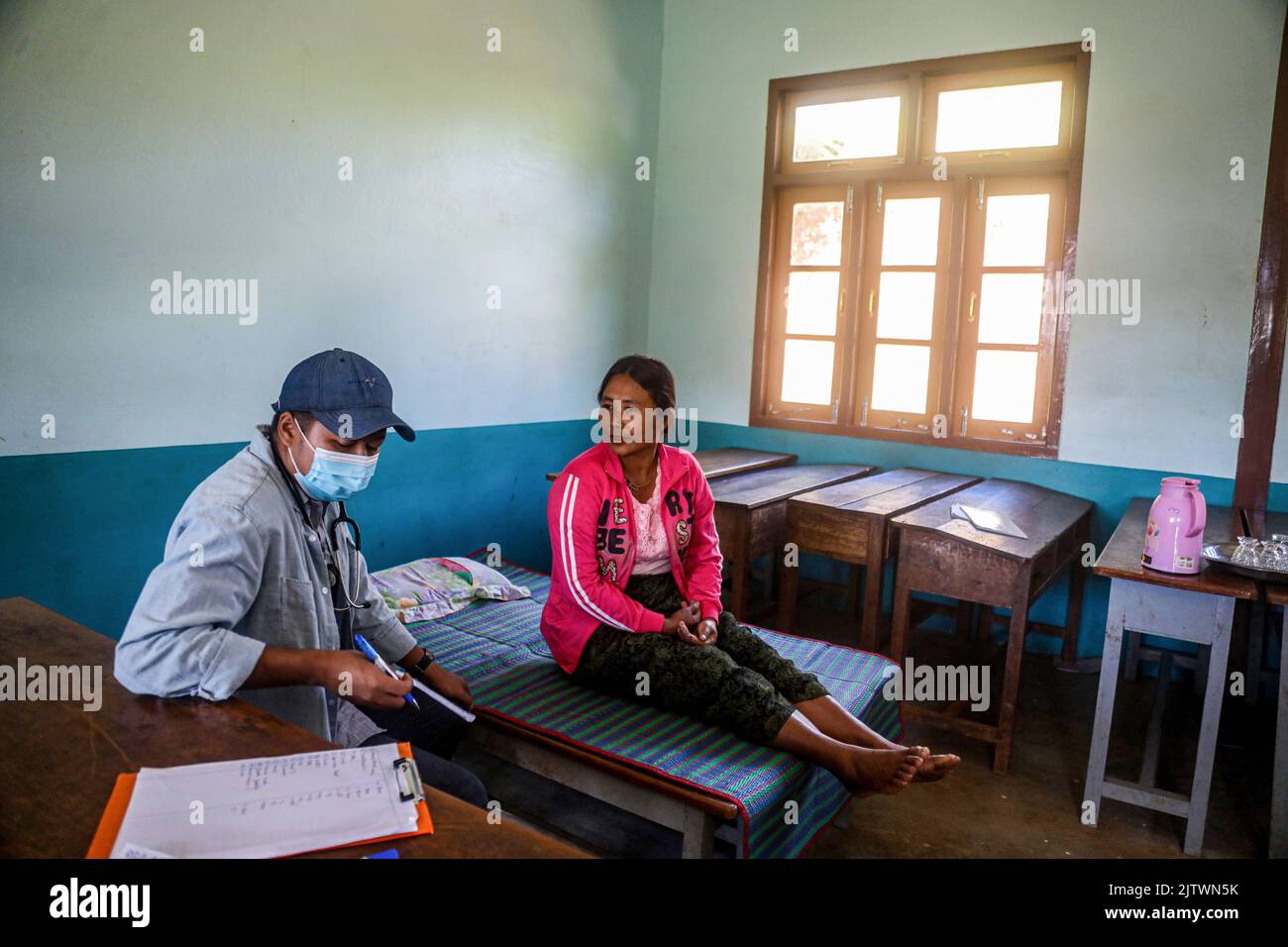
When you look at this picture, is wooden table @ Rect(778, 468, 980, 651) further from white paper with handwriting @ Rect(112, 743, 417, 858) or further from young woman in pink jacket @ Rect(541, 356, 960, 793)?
white paper with handwriting @ Rect(112, 743, 417, 858)

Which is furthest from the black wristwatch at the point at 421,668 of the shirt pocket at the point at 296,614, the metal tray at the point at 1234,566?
the metal tray at the point at 1234,566

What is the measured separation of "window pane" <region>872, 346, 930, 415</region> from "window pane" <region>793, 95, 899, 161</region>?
1042 millimetres

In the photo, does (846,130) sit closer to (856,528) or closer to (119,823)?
(856,528)

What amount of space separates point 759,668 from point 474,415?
2.29 meters

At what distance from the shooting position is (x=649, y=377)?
8.17 feet

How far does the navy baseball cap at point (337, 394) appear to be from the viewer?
162 cm

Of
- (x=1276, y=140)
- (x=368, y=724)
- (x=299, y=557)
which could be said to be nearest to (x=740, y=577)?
(x=368, y=724)

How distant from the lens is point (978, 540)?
3.06 meters

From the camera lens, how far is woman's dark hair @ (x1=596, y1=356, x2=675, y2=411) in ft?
8.14

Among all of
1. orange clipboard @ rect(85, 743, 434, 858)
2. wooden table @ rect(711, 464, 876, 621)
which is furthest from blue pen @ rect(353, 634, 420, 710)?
wooden table @ rect(711, 464, 876, 621)

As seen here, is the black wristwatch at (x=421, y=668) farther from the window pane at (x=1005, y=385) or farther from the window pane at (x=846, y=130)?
the window pane at (x=846, y=130)

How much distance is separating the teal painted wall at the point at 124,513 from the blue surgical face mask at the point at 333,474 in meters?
1.50

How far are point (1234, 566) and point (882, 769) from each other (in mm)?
1223
